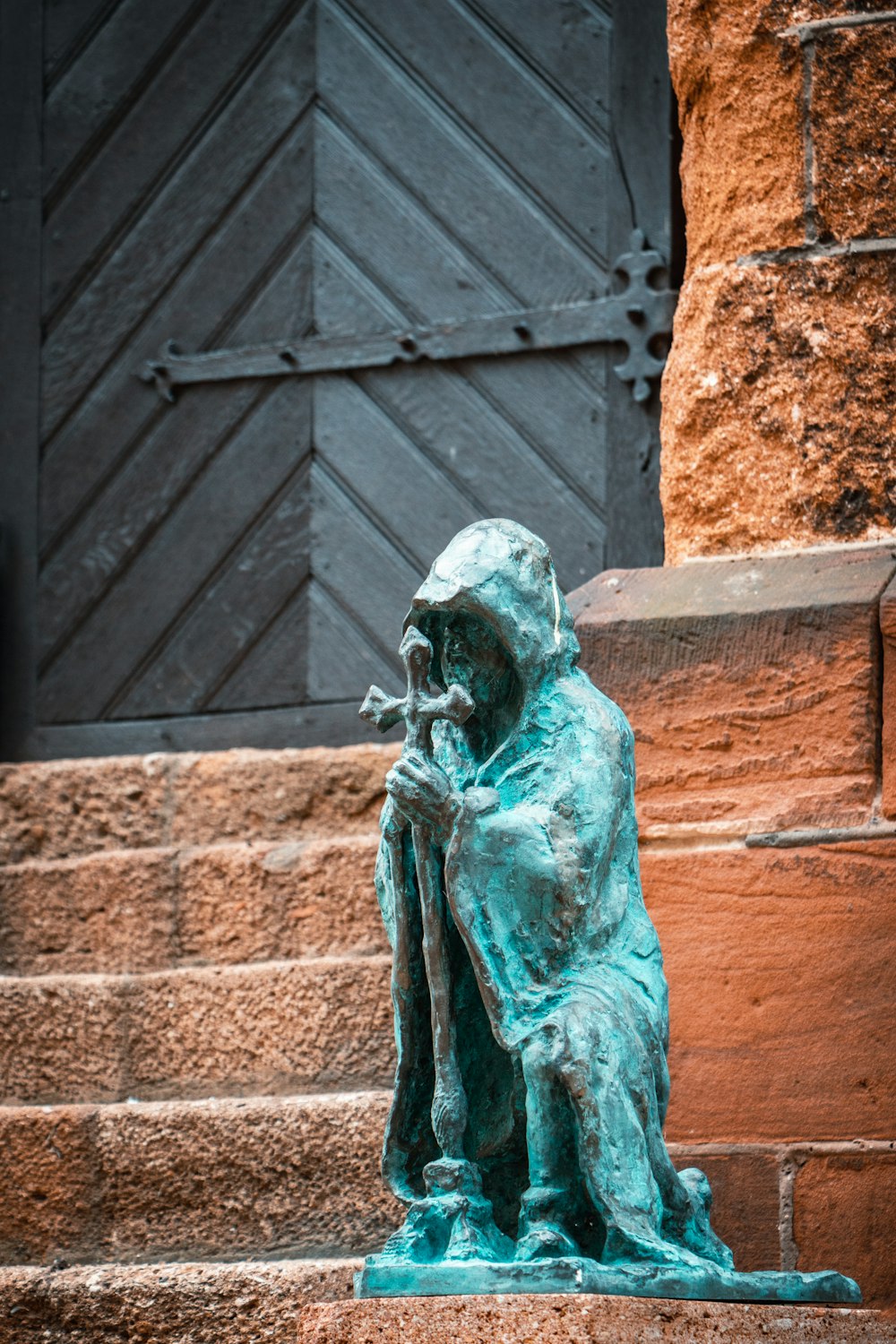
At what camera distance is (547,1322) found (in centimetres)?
279

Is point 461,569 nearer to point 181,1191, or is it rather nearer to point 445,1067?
point 445,1067

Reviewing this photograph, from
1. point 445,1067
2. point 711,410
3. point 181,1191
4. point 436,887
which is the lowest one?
point 181,1191

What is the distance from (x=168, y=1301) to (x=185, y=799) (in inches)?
76.1

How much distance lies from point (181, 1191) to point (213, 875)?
1.05m

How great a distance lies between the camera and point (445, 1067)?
310cm

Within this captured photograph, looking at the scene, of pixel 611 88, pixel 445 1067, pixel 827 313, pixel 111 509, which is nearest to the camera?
pixel 445 1067

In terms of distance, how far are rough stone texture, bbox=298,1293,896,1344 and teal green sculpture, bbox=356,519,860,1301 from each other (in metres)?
0.04

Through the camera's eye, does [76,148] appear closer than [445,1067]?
No

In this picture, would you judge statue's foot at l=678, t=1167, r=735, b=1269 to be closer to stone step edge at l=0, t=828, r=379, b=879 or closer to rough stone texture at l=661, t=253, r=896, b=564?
rough stone texture at l=661, t=253, r=896, b=564

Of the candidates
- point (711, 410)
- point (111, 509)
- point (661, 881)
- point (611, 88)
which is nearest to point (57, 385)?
point (111, 509)

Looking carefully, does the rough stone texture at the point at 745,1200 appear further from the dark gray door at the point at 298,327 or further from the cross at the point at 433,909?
the dark gray door at the point at 298,327

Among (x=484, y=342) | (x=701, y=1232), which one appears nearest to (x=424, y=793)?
(x=701, y=1232)

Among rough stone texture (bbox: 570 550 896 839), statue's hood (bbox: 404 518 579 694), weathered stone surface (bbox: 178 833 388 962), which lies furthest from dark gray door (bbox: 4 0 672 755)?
statue's hood (bbox: 404 518 579 694)

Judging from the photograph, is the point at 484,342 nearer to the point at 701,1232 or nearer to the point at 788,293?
the point at 788,293
